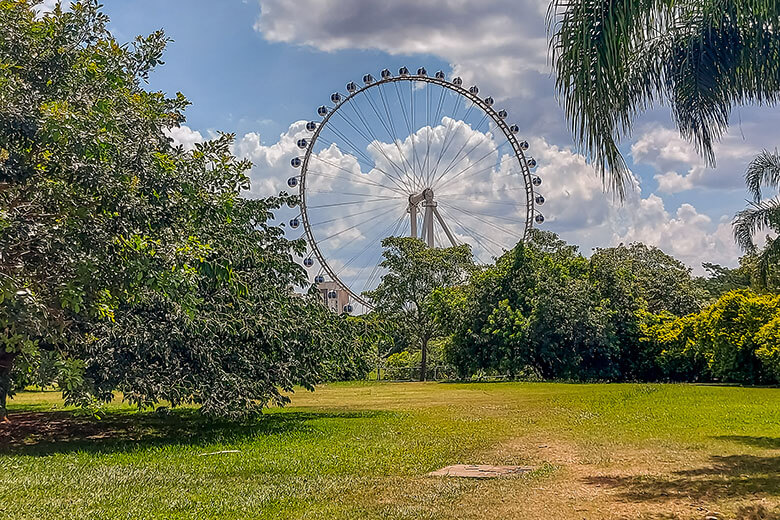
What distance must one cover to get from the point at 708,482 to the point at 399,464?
346 cm

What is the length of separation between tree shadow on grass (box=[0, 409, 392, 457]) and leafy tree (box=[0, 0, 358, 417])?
109cm

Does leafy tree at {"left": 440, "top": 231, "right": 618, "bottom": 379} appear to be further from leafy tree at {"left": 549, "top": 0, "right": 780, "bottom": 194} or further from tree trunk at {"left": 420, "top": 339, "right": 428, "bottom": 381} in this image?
leafy tree at {"left": 549, "top": 0, "right": 780, "bottom": 194}

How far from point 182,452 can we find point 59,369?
14.2 feet

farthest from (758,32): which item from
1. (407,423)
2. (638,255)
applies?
(638,255)

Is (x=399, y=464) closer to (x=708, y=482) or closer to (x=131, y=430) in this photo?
(x=708, y=482)

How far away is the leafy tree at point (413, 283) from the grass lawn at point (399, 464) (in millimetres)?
24621

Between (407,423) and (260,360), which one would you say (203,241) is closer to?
(260,360)

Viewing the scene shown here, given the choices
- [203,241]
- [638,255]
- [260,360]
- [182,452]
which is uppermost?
[638,255]

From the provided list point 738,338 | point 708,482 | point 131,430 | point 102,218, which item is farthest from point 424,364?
point 102,218

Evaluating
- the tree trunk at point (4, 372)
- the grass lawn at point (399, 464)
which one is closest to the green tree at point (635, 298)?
the grass lawn at point (399, 464)

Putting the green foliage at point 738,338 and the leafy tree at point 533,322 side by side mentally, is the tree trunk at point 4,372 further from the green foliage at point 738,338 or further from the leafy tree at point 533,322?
the leafy tree at point 533,322

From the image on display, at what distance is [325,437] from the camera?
11859 millimetres

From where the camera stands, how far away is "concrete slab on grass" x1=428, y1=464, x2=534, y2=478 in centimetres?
805

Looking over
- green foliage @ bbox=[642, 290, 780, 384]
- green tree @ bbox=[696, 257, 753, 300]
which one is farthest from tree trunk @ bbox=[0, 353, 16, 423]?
green tree @ bbox=[696, 257, 753, 300]
